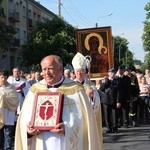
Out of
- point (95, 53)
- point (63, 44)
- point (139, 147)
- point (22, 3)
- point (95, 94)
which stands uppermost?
point (22, 3)

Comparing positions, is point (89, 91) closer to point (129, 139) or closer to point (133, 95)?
point (129, 139)

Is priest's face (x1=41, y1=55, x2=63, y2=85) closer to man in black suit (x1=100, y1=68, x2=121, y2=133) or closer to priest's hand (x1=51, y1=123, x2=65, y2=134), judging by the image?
priest's hand (x1=51, y1=123, x2=65, y2=134)

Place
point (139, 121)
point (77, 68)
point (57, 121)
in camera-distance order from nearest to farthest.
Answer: point (57, 121)
point (77, 68)
point (139, 121)

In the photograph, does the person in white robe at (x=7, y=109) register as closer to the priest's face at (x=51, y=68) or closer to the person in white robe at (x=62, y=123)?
the person in white robe at (x=62, y=123)

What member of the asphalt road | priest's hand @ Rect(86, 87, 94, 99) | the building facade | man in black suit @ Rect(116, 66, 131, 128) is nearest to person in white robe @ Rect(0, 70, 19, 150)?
priest's hand @ Rect(86, 87, 94, 99)

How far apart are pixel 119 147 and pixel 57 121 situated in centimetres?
620

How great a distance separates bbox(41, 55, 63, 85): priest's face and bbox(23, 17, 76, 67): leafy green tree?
37.2 metres

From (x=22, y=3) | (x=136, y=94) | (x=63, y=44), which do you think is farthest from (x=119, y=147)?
(x=22, y=3)

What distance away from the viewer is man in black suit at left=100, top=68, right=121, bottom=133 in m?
15.3

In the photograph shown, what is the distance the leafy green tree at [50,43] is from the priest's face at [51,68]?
37250 millimetres

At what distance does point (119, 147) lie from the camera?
1191cm

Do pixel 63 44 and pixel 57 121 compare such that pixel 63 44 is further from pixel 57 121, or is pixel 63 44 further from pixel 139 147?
pixel 57 121

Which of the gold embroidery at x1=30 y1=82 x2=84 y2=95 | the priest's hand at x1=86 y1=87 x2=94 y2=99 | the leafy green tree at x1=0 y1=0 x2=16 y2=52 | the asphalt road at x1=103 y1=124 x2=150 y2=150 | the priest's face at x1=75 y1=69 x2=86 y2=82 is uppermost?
the leafy green tree at x1=0 y1=0 x2=16 y2=52

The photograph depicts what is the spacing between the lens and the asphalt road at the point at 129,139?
1196 cm
